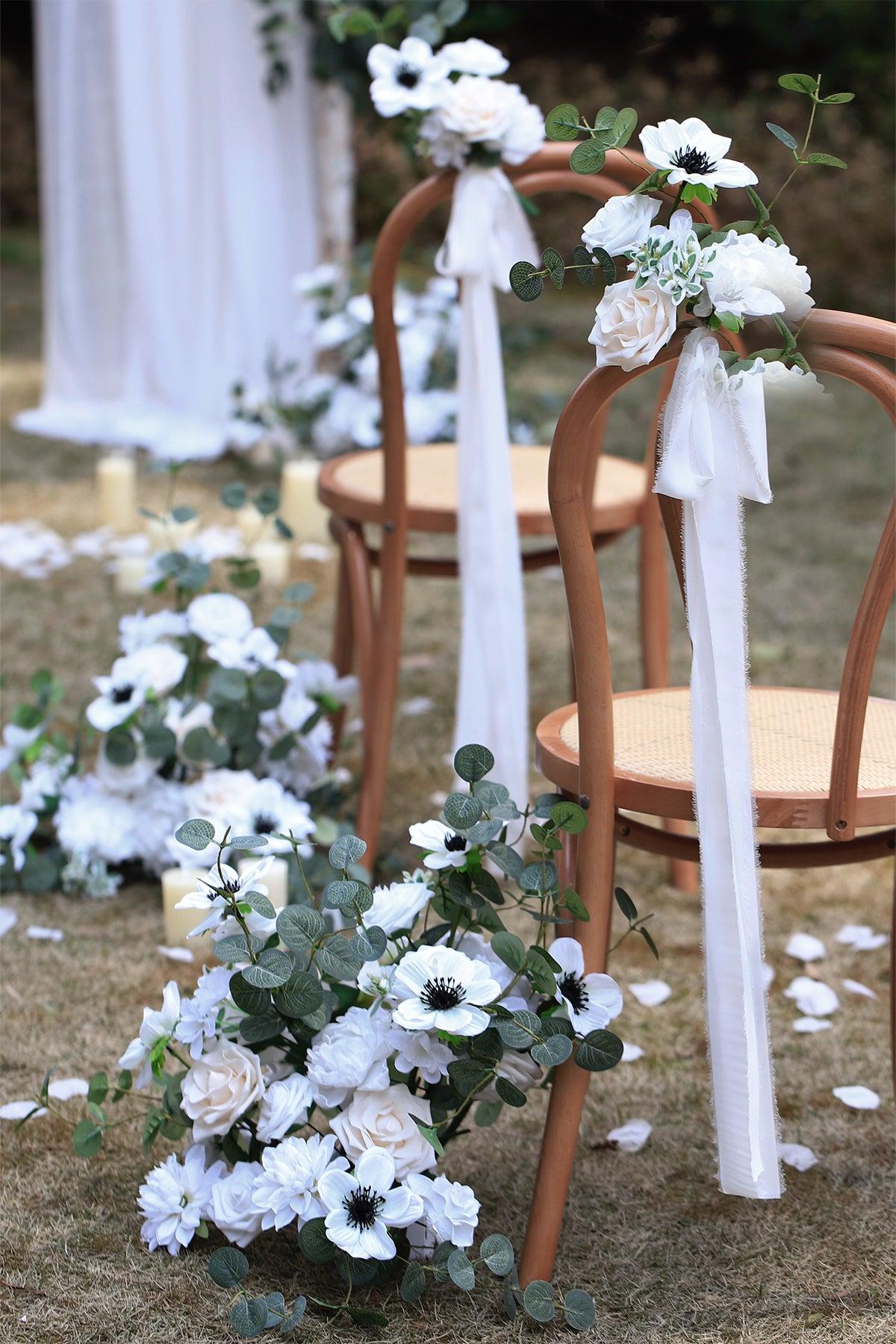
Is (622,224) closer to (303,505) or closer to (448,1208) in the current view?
(448,1208)

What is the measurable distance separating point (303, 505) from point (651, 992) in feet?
6.83

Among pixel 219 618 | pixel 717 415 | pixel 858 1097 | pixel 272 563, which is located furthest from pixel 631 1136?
pixel 272 563

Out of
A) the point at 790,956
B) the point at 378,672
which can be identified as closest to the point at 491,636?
the point at 378,672

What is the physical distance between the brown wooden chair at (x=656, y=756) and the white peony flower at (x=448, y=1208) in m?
0.08

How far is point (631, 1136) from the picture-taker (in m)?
1.56

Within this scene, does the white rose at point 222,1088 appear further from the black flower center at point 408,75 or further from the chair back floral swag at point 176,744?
the black flower center at point 408,75

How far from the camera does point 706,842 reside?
4.00 feet

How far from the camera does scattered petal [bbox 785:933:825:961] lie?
196cm

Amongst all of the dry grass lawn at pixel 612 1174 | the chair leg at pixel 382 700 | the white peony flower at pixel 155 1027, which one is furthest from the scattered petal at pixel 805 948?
the white peony flower at pixel 155 1027

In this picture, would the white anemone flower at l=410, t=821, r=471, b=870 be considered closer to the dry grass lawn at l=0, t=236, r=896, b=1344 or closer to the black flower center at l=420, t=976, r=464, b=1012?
the black flower center at l=420, t=976, r=464, b=1012

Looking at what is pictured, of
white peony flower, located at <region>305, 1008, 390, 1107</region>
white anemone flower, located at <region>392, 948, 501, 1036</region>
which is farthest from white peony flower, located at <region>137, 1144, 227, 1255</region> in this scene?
white anemone flower, located at <region>392, 948, 501, 1036</region>

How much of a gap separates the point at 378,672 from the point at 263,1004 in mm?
813

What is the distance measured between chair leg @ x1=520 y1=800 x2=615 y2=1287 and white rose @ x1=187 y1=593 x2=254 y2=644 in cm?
88

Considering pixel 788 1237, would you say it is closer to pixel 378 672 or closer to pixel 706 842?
pixel 706 842
